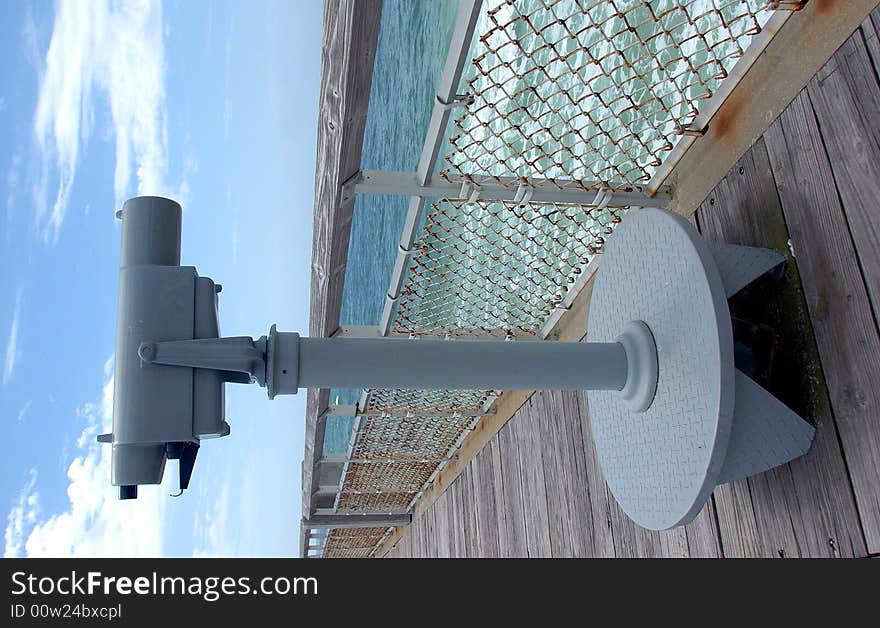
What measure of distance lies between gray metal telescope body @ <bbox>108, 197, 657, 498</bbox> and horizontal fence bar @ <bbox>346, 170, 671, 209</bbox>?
502 mm

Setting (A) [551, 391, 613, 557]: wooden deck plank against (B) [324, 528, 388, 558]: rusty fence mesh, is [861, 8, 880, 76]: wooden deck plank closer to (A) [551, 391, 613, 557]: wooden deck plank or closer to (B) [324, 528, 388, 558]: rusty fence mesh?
(A) [551, 391, 613, 557]: wooden deck plank

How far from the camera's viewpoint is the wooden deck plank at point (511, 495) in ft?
8.93

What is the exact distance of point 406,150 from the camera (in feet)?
5.97

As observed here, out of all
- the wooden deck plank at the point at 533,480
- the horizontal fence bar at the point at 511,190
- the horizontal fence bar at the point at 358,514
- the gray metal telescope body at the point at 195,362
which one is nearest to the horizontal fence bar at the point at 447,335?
the wooden deck plank at the point at 533,480

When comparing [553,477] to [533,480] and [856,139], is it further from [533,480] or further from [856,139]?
[856,139]

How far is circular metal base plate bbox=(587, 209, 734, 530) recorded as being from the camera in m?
1.03

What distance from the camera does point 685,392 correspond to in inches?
42.8

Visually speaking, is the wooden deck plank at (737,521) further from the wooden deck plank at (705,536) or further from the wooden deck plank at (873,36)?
the wooden deck plank at (873,36)

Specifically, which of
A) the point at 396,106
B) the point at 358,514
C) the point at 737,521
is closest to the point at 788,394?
the point at 737,521

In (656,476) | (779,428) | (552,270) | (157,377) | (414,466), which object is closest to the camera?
(157,377)

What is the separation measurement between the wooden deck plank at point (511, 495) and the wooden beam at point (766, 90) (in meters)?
1.43
